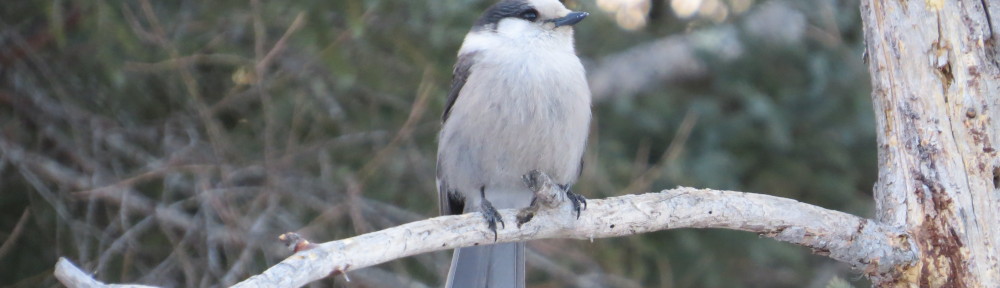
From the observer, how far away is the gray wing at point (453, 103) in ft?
11.9

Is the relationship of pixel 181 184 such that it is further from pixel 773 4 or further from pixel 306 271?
pixel 773 4

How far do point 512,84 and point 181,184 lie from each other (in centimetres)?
144

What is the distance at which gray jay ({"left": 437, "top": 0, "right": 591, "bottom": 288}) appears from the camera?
11.2 feet

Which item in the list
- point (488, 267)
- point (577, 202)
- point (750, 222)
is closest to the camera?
point (750, 222)

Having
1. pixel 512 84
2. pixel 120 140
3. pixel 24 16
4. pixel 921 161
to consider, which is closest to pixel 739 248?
pixel 512 84

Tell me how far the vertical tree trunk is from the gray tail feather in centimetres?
121

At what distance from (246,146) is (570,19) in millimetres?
1424

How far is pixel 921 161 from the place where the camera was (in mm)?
2715

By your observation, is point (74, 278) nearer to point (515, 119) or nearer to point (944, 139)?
point (515, 119)

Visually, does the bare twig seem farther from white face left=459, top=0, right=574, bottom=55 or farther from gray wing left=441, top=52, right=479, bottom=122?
white face left=459, top=0, right=574, bottom=55

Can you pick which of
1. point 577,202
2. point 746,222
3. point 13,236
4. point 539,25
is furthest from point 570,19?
point 13,236

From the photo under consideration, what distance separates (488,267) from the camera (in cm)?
354

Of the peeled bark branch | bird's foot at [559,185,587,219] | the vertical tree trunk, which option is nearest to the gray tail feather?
bird's foot at [559,185,587,219]

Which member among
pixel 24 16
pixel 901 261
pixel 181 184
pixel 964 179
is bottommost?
pixel 901 261
